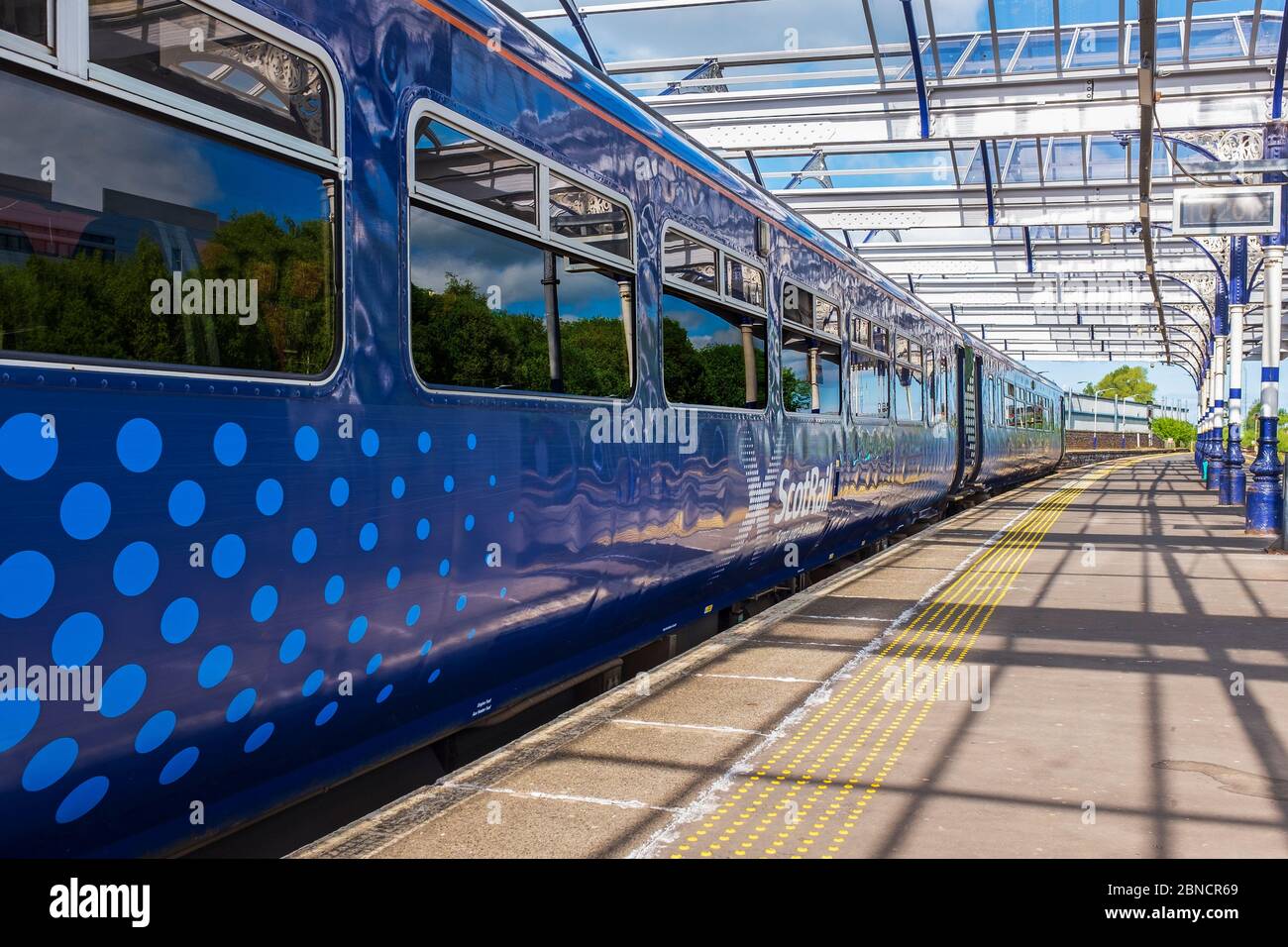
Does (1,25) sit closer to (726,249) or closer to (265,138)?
(265,138)

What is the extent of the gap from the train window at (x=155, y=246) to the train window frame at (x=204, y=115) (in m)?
0.02

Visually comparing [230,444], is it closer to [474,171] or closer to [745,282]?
[474,171]

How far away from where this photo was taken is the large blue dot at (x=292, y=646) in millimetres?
3254

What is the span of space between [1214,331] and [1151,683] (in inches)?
1049

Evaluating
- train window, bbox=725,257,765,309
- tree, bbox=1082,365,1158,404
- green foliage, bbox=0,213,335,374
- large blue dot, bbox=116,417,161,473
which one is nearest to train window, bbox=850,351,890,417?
train window, bbox=725,257,765,309

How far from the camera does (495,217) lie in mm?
4352

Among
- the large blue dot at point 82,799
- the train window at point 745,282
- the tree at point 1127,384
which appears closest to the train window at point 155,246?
the large blue dot at point 82,799

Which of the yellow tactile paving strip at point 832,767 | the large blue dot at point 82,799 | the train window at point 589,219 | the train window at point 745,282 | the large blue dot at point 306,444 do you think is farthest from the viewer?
the train window at point 745,282

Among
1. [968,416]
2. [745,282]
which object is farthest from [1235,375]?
[745,282]

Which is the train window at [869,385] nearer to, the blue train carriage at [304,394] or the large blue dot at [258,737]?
the blue train carriage at [304,394]

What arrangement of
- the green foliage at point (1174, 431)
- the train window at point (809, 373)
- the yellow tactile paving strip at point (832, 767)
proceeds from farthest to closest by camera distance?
1. the green foliage at point (1174, 431)
2. the train window at point (809, 373)
3. the yellow tactile paving strip at point (832, 767)

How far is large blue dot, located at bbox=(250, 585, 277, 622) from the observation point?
3.13m

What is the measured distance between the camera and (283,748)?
335 cm

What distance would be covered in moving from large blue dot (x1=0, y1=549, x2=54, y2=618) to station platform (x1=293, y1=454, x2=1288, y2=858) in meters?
1.61
